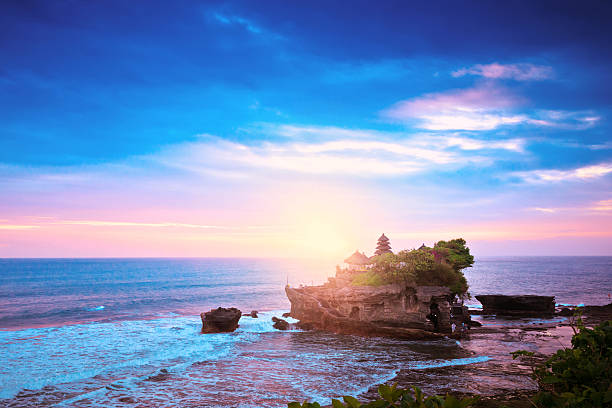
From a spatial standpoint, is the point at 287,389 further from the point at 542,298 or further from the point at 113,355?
the point at 542,298

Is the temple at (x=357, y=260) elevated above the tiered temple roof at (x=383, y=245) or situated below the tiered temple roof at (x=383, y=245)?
below

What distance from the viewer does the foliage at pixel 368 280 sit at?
36188 mm

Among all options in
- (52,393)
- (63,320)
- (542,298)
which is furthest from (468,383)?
(63,320)

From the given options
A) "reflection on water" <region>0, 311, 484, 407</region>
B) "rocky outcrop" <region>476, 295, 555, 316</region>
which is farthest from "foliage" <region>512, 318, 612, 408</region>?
"rocky outcrop" <region>476, 295, 555, 316</region>

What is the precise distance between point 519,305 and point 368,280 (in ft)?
88.3

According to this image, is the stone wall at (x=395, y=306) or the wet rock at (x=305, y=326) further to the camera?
the wet rock at (x=305, y=326)

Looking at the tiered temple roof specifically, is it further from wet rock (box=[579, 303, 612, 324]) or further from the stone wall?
wet rock (box=[579, 303, 612, 324])

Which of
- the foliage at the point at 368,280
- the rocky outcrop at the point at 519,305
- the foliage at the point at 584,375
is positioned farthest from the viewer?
the rocky outcrop at the point at 519,305

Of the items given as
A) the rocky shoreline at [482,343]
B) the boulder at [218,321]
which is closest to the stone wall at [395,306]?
the rocky shoreline at [482,343]

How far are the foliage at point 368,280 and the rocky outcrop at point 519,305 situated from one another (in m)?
24.5

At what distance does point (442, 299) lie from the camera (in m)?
35.2

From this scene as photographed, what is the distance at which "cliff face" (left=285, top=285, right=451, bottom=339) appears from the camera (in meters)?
34.7

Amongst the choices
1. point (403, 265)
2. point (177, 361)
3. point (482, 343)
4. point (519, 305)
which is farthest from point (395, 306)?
point (519, 305)

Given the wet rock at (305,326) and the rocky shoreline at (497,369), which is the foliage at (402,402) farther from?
the wet rock at (305,326)
